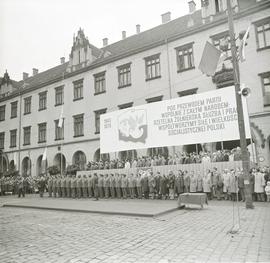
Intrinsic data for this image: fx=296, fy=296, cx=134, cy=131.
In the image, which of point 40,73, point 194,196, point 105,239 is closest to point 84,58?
point 40,73

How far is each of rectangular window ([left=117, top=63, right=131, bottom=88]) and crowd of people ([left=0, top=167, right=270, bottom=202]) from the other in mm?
10819

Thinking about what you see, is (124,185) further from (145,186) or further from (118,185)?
(145,186)

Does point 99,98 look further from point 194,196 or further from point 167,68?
point 194,196

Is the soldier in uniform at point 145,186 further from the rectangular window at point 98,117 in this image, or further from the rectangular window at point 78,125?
the rectangular window at point 78,125

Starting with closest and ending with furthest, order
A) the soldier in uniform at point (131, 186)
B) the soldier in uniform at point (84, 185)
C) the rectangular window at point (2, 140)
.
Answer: the soldier in uniform at point (131, 186) < the soldier in uniform at point (84, 185) < the rectangular window at point (2, 140)

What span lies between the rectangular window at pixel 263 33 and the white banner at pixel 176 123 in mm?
6599

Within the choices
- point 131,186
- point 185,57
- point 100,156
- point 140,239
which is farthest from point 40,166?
point 140,239

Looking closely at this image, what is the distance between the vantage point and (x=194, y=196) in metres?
12.0

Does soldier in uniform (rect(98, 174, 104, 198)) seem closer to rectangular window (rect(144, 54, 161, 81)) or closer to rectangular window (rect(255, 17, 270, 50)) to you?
rectangular window (rect(144, 54, 161, 81))

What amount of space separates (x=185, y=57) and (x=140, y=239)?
1979 centimetres

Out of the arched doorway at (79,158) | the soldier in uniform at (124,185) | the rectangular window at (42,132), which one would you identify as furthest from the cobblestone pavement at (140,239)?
the rectangular window at (42,132)

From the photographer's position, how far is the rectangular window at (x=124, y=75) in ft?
91.8

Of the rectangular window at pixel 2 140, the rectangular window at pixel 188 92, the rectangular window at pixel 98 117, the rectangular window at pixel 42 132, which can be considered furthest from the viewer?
the rectangular window at pixel 2 140

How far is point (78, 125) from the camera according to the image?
3105 centimetres
